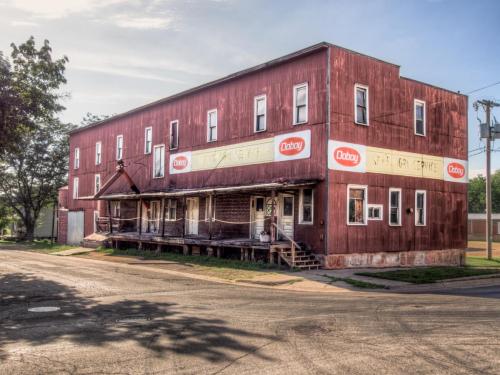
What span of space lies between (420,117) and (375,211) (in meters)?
5.98

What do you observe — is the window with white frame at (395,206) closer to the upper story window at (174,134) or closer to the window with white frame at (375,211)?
the window with white frame at (375,211)

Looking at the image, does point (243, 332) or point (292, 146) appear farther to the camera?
point (292, 146)

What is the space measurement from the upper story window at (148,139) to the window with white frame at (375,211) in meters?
16.1

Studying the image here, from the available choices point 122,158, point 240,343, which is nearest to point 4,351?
point 240,343

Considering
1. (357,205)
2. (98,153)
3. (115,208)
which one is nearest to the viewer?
(357,205)

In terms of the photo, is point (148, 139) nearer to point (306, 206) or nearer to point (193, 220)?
point (193, 220)

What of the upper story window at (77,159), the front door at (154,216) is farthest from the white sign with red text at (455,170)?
the upper story window at (77,159)

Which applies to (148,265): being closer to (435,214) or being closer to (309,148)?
(309,148)

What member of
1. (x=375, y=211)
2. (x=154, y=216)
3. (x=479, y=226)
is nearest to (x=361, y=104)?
(x=375, y=211)

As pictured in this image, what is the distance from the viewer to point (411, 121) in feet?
79.0

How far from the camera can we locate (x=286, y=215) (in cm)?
2255

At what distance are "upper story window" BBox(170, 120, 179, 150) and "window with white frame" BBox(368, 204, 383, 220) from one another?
42.4ft

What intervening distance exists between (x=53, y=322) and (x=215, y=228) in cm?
1751

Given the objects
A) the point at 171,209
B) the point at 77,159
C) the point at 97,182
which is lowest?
the point at 171,209
